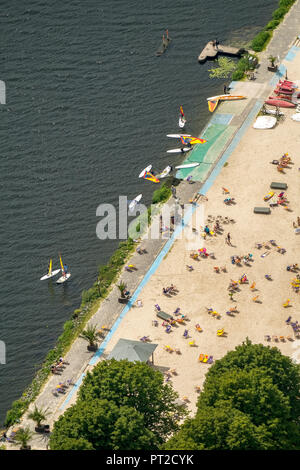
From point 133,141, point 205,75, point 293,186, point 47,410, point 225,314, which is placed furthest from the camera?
point 205,75

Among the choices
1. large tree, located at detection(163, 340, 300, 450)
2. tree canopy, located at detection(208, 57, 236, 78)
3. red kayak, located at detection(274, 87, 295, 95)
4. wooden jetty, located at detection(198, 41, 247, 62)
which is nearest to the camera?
large tree, located at detection(163, 340, 300, 450)

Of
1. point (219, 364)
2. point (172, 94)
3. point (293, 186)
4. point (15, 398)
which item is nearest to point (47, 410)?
point (15, 398)

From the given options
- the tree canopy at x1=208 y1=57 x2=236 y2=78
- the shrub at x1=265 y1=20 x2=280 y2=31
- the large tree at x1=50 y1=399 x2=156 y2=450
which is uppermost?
the shrub at x1=265 y1=20 x2=280 y2=31

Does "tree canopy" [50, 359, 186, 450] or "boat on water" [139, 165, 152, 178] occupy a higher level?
"boat on water" [139, 165, 152, 178]

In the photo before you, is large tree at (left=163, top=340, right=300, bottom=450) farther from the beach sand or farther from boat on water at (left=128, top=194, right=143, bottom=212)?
boat on water at (left=128, top=194, right=143, bottom=212)

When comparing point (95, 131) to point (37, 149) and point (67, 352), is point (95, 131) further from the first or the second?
point (67, 352)
